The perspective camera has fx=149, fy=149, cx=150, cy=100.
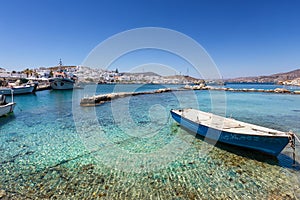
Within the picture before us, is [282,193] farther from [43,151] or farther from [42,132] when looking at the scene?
[42,132]

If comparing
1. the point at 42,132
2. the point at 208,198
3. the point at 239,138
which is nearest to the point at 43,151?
the point at 42,132

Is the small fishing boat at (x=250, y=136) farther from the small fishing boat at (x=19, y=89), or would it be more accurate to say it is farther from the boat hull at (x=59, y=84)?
the boat hull at (x=59, y=84)

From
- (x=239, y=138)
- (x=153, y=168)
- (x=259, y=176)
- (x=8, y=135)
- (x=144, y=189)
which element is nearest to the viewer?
(x=144, y=189)

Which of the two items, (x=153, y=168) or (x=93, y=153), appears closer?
(x=153, y=168)

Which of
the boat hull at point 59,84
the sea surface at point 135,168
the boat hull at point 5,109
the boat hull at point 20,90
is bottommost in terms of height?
the sea surface at point 135,168

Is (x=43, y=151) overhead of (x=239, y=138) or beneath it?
beneath

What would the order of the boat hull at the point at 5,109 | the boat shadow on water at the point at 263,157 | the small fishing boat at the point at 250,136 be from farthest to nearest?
the boat hull at the point at 5,109
the boat shadow on water at the point at 263,157
the small fishing boat at the point at 250,136

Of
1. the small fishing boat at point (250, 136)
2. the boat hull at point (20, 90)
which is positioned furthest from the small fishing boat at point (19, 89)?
the small fishing boat at point (250, 136)

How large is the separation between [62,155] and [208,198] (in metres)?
6.51

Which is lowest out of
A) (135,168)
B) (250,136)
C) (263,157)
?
(135,168)

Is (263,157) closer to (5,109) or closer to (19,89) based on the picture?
(5,109)

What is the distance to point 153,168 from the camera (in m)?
6.08

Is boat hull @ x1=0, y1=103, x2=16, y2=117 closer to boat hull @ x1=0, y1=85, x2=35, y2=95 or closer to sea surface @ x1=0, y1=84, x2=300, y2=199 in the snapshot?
sea surface @ x1=0, y1=84, x2=300, y2=199

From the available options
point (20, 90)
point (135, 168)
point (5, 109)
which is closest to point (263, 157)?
point (135, 168)
